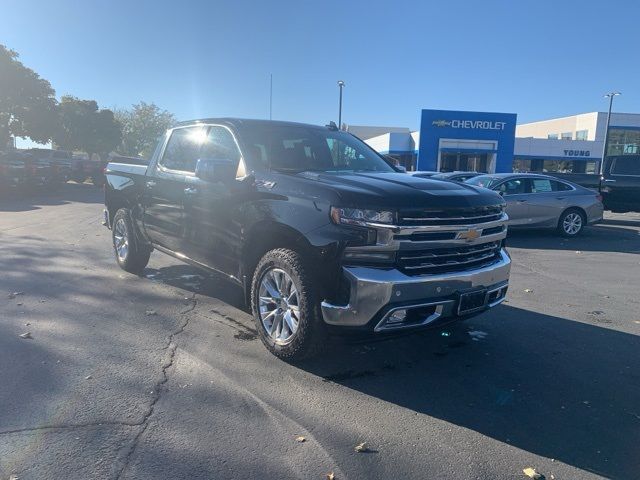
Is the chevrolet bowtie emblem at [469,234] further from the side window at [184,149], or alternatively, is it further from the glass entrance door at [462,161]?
the glass entrance door at [462,161]

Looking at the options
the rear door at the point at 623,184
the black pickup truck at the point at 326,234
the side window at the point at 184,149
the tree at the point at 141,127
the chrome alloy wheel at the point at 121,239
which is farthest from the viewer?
the tree at the point at 141,127

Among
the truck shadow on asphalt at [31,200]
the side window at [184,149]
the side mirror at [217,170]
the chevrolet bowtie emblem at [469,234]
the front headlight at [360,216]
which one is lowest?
the truck shadow on asphalt at [31,200]

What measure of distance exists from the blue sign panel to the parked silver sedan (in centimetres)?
2400

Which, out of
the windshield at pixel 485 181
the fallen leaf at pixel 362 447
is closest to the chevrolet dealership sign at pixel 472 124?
the windshield at pixel 485 181

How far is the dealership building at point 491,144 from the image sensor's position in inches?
1410

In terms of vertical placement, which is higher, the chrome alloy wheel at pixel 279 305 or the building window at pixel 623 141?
the building window at pixel 623 141

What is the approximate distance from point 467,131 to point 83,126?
31.1 meters

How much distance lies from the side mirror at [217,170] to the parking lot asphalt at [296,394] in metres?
1.48

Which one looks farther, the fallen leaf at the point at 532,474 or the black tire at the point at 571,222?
the black tire at the point at 571,222

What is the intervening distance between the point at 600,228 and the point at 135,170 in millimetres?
12634

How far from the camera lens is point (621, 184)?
14.7 metres

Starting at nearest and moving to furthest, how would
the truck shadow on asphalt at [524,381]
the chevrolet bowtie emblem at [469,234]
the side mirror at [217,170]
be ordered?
the truck shadow on asphalt at [524,381] → the chevrolet bowtie emblem at [469,234] → the side mirror at [217,170]

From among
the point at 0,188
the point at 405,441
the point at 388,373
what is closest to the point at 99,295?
the point at 388,373

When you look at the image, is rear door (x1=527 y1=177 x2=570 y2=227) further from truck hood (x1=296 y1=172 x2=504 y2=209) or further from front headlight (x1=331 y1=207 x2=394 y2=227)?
front headlight (x1=331 y1=207 x2=394 y2=227)
